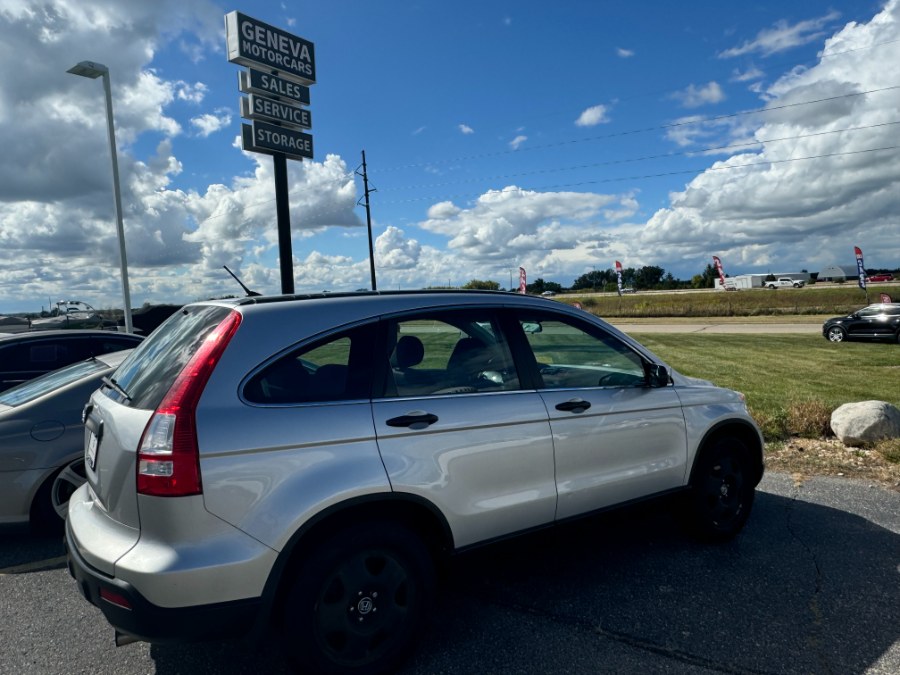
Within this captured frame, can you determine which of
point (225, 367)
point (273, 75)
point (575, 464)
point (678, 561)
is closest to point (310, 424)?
point (225, 367)

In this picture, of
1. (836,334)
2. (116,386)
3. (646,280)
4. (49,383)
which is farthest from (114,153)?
(646,280)

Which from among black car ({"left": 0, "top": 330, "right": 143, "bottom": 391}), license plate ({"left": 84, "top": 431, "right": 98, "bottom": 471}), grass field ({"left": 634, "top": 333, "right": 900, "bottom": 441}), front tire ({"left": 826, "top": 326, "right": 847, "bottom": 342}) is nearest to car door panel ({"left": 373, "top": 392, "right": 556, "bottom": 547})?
license plate ({"left": 84, "top": 431, "right": 98, "bottom": 471})

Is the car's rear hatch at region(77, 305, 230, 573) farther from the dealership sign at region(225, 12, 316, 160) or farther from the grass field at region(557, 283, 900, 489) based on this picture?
the dealership sign at region(225, 12, 316, 160)

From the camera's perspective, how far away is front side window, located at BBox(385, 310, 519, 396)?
9.73 feet

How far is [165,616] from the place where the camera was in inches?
88.7

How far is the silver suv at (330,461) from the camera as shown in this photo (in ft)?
7.54

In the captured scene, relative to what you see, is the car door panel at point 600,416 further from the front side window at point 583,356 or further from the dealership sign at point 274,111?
the dealership sign at point 274,111

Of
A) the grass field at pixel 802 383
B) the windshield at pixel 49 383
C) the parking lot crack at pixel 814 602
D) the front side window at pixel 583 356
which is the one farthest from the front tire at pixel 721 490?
the windshield at pixel 49 383

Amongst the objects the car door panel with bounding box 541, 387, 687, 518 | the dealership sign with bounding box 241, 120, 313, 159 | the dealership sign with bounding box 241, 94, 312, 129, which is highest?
the dealership sign with bounding box 241, 94, 312, 129

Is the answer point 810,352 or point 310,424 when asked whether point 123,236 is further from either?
point 810,352

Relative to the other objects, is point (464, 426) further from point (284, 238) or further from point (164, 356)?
point (284, 238)

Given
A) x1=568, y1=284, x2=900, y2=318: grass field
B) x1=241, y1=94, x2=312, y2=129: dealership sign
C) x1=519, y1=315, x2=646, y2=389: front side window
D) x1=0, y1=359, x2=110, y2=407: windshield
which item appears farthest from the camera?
x1=568, y1=284, x2=900, y2=318: grass field

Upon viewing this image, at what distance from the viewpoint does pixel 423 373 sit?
10.0ft

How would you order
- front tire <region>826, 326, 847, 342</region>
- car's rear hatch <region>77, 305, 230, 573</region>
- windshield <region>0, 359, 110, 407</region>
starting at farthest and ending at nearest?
front tire <region>826, 326, 847, 342</region> < windshield <region>0, 359, 110, 407</region> < car's rear hatch <region>77, 305, 230, 573</region>
